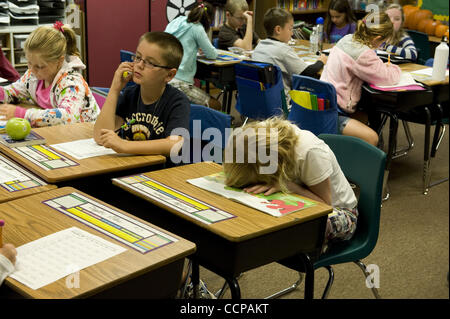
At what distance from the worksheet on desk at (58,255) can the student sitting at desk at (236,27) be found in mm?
4138

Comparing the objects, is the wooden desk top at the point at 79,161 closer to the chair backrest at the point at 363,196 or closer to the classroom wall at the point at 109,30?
the chair backrest at the point at 363,196

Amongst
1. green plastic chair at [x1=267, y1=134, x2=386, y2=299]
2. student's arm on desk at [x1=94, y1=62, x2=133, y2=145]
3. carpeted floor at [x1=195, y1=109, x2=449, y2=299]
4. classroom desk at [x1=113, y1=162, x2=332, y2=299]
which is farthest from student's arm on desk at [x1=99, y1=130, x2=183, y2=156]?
carpeted floor at [x1=195, y1=109, x2=449, y2=299]

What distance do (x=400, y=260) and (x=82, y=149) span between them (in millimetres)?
1644

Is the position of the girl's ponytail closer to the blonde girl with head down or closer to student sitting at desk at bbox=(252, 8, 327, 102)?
the blonde girl with head down

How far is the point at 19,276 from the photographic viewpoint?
1.32 metres

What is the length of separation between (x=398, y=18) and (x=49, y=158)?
3.57 m

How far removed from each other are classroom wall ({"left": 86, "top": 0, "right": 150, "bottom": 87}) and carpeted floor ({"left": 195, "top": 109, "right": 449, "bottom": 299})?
2951 millimetres

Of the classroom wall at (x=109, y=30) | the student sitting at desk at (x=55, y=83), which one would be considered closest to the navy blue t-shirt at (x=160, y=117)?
the student sitting at desk at (x=55, y=83)

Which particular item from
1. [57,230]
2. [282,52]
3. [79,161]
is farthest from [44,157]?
[282,52]

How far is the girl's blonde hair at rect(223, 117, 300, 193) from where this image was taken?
6.13 feet

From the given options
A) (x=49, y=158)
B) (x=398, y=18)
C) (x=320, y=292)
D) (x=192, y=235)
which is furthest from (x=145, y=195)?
(x=398, y=18)

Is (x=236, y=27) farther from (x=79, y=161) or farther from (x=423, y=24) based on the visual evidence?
(x=79, y=161)

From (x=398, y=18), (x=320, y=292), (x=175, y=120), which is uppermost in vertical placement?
(x=398, y=18)

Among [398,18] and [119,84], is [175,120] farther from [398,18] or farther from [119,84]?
[398,18]
